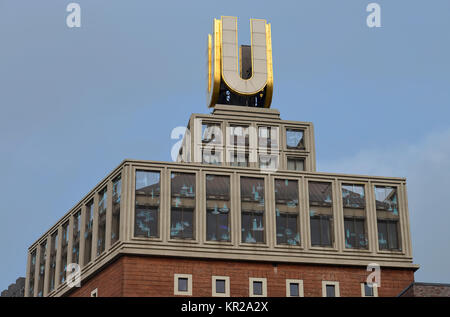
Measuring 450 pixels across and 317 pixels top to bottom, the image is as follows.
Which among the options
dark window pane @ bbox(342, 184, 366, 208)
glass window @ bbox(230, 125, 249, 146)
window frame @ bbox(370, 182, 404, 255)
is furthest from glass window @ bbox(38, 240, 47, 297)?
window frame @ bbox(370, 182, 404, 255)

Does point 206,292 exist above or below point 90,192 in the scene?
below

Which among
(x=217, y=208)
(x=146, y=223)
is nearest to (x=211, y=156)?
(x=217, y=208)

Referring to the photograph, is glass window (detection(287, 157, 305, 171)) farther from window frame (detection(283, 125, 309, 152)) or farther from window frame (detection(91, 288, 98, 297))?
window frame (detection(91, 288, 98, 297))

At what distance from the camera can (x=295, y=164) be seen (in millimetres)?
110375

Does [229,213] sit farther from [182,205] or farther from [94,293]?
[94,293]

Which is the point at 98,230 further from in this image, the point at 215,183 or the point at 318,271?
the point at 318,271

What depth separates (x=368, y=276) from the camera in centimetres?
8950

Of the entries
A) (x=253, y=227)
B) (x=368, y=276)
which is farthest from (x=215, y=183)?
(x=368, y=276)

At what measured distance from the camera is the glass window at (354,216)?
9131 cm

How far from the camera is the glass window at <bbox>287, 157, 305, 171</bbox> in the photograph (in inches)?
4334

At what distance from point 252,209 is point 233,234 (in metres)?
3.43

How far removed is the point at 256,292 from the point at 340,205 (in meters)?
12.9

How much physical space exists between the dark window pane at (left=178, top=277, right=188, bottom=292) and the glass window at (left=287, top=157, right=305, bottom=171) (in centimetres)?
2888
